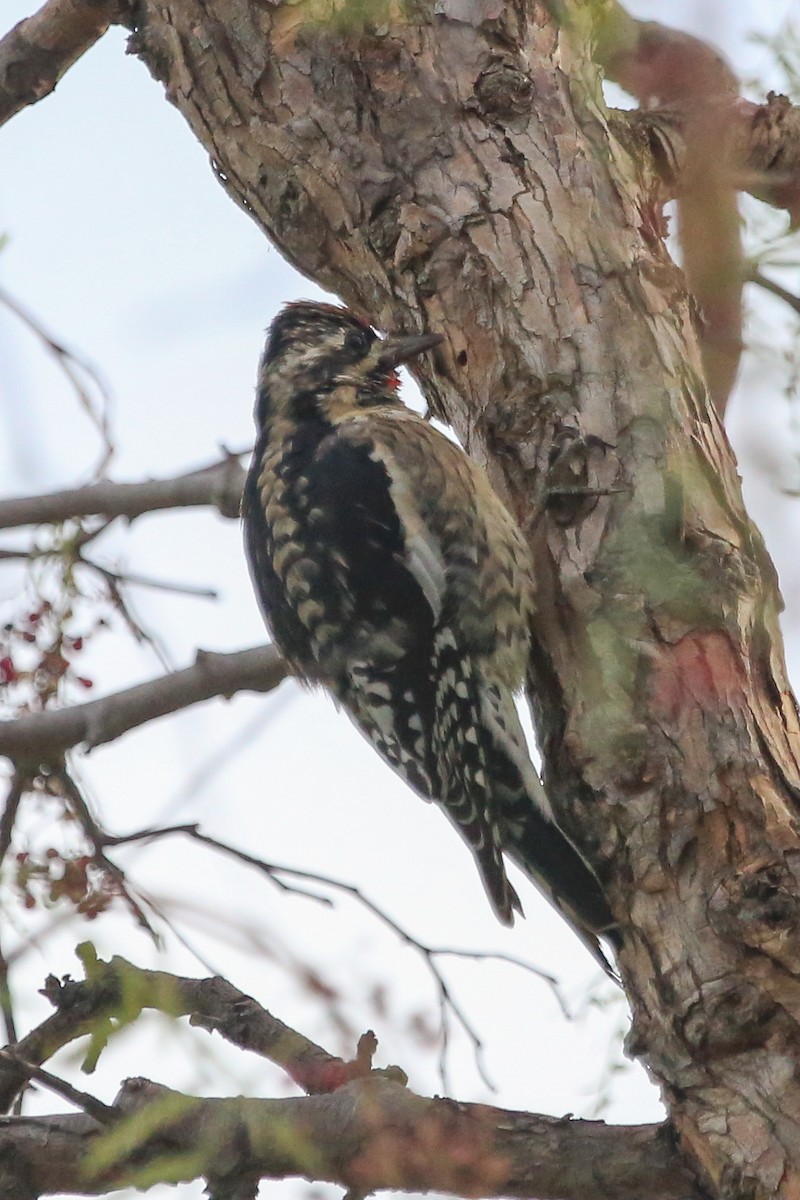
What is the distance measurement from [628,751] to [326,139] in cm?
135

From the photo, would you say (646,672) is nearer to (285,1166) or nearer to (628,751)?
(628,751)

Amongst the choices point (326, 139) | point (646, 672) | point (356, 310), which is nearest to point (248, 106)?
point (326, 139)

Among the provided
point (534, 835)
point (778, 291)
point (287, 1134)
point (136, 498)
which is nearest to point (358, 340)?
point (136, 498)

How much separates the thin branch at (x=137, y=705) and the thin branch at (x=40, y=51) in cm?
141

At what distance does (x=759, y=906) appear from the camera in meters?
2.13

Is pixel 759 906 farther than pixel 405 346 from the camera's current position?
No

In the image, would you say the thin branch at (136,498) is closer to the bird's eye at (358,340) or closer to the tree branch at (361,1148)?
the bird's eye at (358,340)

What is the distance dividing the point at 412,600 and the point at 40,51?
5.18ft

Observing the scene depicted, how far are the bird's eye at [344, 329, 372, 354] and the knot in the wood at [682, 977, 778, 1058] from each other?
1966 mm

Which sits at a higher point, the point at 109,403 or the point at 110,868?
the point at 109,403

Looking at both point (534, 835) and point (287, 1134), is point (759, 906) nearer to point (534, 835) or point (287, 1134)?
point (534, 835)

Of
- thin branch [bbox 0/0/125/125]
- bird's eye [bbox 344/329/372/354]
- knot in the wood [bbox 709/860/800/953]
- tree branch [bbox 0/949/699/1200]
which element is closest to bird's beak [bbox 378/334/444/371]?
bird's eye [bbox 344/329/372/354]

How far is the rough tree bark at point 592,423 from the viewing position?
7.02ft

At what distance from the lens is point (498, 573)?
290 cm
